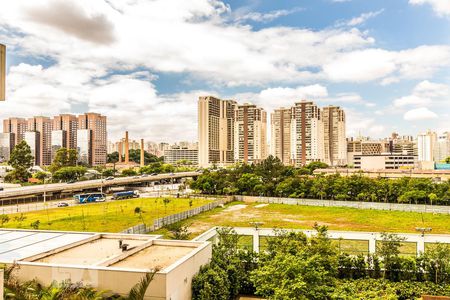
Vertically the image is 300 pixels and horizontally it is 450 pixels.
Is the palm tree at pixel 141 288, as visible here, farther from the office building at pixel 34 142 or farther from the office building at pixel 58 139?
the office building at pixel 34 142

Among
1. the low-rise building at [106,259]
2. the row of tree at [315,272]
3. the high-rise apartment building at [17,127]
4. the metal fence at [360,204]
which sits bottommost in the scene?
the metal fence at [360,204]

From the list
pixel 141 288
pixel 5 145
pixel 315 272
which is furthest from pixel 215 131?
pixel 141 288

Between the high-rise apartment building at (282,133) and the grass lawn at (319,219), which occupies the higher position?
the high-rise apartment building at (282,133)

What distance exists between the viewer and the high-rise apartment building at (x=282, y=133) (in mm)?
87875

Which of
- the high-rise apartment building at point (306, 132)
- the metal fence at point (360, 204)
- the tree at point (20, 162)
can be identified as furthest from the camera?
the high-rise apartment building at point (306, 132)

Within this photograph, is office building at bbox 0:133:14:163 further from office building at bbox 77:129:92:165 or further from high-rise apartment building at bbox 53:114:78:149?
office building at bbox 77:129:92:165

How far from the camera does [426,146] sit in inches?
4213

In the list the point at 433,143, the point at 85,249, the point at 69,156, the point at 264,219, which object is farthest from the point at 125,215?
the point at 433,143

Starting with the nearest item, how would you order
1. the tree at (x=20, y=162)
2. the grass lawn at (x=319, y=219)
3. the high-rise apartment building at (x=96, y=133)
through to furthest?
the grass lawn at (x=319, y=219) < the tree at (x=20, y=162) < the high-rise apartment building at (x=96, y=133)

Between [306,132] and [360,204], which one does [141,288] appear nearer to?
[360,204]

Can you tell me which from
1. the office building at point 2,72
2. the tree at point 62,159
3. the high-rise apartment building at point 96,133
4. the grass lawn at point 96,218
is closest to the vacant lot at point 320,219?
the grass lawn at point 96,218

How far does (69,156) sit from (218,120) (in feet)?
141

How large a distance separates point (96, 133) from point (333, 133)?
61.3 metres

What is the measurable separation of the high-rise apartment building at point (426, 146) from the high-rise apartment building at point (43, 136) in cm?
10345
